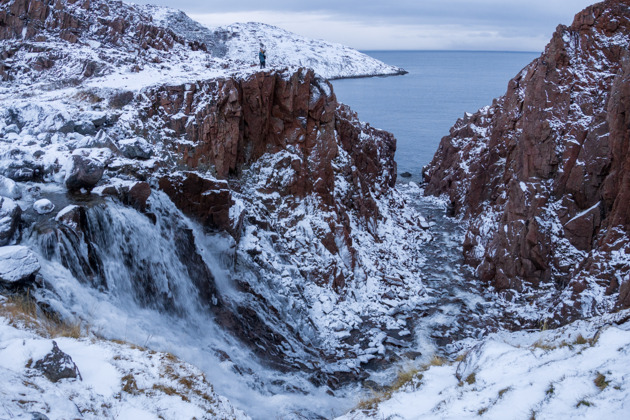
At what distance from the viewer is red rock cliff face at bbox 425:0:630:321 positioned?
19938mm

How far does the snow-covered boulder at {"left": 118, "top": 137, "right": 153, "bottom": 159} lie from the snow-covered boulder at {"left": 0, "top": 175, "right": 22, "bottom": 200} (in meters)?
5.41

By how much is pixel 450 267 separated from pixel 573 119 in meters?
11.1

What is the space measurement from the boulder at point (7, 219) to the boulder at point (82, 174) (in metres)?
3.24

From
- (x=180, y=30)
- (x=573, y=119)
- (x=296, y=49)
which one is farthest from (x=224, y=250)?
(x=296, y=49)

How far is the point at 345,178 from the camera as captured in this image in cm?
2822

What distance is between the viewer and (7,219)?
37.6 ft

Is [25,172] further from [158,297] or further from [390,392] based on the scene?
[390,392]

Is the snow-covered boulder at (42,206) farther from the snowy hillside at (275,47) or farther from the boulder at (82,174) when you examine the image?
the snowy hillside at (275,47)

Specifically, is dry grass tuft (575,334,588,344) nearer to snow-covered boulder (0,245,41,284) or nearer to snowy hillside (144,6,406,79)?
snow-covered boulder (0,245,41,284)

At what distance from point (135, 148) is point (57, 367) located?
14305 millimetres

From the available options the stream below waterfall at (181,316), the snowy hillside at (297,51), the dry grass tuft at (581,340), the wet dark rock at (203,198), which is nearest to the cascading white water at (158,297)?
the stream below waterfall at (181,316)

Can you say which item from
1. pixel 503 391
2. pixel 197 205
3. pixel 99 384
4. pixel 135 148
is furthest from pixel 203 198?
pixel 503 391

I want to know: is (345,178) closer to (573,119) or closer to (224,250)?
(224,250)

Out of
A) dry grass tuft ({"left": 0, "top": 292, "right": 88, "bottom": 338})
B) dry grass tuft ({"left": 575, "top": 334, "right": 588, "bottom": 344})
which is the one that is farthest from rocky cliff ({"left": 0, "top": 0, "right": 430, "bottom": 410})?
dry grass tuft ({"left": 575, "top": 334, "right": 588, "bottom": 344})
